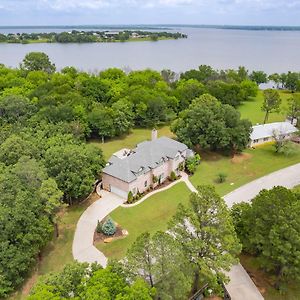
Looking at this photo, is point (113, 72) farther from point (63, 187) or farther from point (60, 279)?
point (60, 279)

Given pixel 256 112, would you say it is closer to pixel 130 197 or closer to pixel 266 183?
pixel 266 183

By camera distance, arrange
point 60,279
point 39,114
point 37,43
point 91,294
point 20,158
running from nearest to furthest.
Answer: point 91,294 → point 60,279 → point 20,158 → point 39,114 → point 37,43

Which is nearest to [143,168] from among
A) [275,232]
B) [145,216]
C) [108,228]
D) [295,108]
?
[145,216]

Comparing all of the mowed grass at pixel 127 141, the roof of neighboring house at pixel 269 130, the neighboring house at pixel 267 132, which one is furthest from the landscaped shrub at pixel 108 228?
the roof of neighboring house at pixel 269 130

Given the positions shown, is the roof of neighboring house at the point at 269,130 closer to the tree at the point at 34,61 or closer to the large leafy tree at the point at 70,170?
the large leafy tree at the point at 70,170

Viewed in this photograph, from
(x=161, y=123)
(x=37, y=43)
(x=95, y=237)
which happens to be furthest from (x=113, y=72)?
(x=37, y=43)
